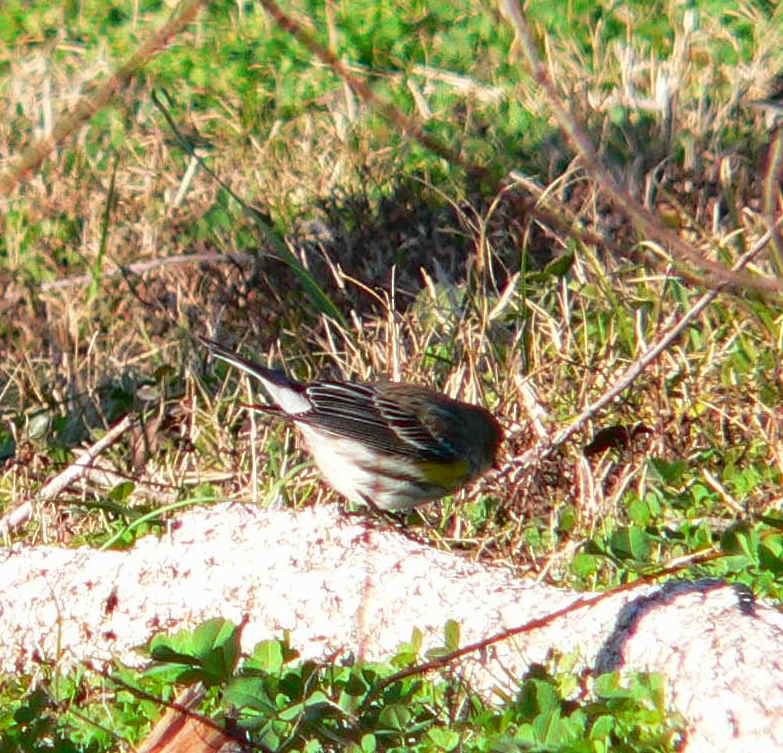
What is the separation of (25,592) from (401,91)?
4978 mm

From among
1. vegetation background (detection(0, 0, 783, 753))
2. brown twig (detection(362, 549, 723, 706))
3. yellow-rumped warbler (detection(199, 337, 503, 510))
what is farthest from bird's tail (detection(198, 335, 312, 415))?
brown twig (detection(362, 549, 723, 706))

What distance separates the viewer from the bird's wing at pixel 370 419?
6137 millimetres

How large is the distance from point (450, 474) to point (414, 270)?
1829mm

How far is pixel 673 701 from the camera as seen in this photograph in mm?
3990

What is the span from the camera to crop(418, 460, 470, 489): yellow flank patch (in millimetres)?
6051

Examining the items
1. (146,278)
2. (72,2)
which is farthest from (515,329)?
(72,2)

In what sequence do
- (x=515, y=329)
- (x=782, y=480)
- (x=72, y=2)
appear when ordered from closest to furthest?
(x=782, y=480)
(x=515, y=329)
(x=72, y=2)

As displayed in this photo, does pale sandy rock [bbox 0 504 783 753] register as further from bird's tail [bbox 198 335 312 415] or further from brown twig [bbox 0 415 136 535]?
bird's tail [bbox 198 335 312 415]

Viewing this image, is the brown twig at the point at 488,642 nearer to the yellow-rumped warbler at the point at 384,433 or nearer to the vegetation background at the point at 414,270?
Result: the vegetation background at the point at 414,270

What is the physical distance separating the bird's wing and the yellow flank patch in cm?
4

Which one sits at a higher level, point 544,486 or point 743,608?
point 743,608

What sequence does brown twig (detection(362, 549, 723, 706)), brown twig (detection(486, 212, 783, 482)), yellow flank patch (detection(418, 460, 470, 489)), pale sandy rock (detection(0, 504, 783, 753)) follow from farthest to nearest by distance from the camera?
1. yellow flank patch (detection(418, 460, 470, 489))
2. brown twig (detection(486, 212, 783, 482))
3. pale sandy rock (detection(0, 504, 783, 753))
4. brown twig (detection(362, 549, 723, 706))

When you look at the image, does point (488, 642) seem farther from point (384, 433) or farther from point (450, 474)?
point (384, 433)

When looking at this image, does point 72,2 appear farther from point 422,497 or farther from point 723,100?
point 422,497
